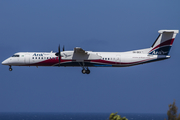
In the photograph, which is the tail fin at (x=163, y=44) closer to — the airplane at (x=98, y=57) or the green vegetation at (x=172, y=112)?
the airplane at (x=98, y=57)

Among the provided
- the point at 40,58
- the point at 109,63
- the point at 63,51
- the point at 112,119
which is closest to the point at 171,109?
the point at 109,63

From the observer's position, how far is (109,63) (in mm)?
36594

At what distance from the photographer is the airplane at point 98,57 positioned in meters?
36.3

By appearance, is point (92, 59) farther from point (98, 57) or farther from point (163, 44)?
point (163, 44)

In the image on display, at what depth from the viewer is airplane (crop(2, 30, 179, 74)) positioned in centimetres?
3631

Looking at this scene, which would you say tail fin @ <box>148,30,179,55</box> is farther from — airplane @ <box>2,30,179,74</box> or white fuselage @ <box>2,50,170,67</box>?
white fuselage @ <box>2,50,170,67</box>

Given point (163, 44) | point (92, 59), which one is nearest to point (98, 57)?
point (92, 59)

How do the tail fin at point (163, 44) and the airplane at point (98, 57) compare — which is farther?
the tail fin at point (163, 44)

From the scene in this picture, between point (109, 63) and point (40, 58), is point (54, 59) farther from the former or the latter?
point (109, 63)

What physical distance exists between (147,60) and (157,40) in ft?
10.1

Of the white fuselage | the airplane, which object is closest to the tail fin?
the airplane

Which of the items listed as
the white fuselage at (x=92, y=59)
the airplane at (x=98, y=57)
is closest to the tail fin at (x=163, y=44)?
the airplane at (x=98, y=57)

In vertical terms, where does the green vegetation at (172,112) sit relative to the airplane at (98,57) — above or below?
below

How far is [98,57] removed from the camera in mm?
36500
